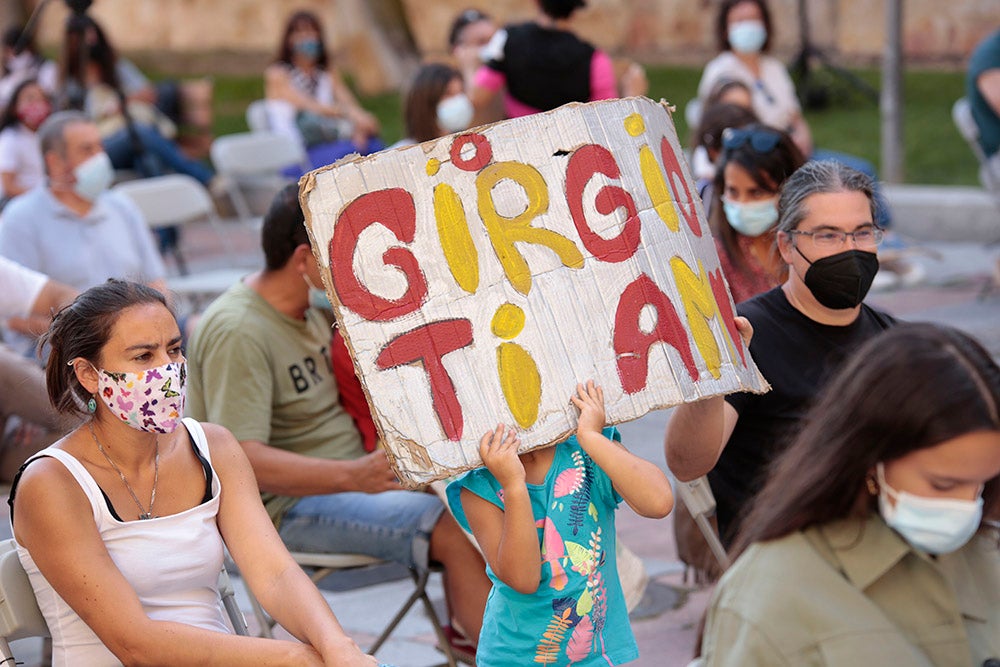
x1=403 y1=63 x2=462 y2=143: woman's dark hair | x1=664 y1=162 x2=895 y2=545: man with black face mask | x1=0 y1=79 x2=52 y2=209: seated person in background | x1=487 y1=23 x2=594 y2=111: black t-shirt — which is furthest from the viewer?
x1=0 y1=79 x2=52 y2=209: seated person in background

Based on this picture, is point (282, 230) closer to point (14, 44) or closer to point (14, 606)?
point (14, 606)

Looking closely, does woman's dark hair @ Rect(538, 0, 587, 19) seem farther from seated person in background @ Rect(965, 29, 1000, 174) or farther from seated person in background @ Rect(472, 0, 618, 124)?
seated person in background @ Rect(965, 29, 1000, 174)

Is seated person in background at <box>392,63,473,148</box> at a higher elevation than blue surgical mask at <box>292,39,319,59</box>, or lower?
higher

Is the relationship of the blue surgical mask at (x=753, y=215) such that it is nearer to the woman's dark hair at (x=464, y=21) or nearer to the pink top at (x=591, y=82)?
the pink top at (x=591, y=82)

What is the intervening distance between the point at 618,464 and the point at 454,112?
4409 mm

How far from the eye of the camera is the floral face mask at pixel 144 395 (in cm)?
288

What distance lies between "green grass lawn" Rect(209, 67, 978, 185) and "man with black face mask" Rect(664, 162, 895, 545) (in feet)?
27.6

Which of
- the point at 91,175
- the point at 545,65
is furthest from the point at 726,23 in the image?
the point at 91,175

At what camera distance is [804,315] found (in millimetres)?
3338

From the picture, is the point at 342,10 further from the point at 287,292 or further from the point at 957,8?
the point at 287,292

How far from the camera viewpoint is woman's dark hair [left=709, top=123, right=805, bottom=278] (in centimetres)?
411

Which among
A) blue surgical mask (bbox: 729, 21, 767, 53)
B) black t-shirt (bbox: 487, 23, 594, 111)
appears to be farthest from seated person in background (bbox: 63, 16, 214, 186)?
blue surgical mask (bbox: 729, 21, 767, 53)

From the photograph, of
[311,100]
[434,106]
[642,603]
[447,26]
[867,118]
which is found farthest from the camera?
[447,26]

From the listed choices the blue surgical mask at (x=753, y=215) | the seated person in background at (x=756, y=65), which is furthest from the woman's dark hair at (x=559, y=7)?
the blue surgical mask at (x=753, y=215)
